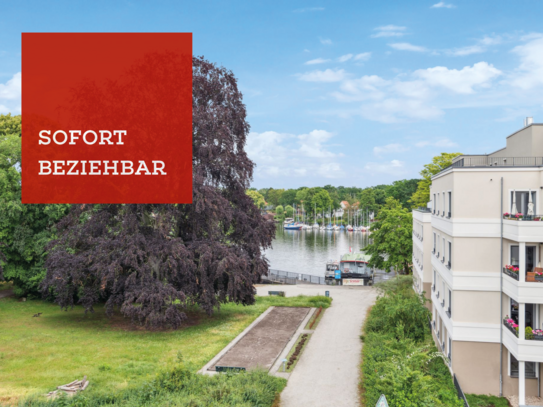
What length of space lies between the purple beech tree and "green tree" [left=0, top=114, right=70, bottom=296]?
13.2ft

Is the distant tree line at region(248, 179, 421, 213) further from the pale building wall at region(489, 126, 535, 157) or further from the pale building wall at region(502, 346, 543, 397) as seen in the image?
the pale building wall at region(502, 346, 543, 397)

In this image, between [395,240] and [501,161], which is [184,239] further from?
[395,240]

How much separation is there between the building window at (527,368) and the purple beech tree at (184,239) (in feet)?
45.0

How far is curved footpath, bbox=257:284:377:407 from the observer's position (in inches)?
658

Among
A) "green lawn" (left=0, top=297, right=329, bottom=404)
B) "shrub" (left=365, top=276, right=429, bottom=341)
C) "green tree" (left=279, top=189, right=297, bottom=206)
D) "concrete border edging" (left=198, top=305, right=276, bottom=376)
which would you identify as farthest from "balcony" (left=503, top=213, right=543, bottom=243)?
"green tree" (left=279, top=189, right=297, bottom=206)

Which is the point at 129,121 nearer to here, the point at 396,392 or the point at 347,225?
the point at 396,392

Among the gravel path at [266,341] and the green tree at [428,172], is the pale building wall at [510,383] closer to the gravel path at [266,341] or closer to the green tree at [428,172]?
the gravel path at [266,341]

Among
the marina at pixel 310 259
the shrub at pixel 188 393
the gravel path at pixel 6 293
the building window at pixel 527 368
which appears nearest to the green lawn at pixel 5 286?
the gravel path at pixel 6 293

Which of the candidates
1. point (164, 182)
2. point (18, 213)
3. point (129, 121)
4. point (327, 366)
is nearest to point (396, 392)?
point (327, 366)

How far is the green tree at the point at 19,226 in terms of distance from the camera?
31.9m

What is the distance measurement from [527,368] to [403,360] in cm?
554

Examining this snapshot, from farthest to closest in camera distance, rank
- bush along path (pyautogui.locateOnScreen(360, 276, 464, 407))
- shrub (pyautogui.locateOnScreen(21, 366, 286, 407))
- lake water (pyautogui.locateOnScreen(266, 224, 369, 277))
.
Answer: lake water (pyautogui.locateOnScreen(266, 224, 369, 277)), shrub (pyautogui.locateOnScreen(21, 366, 286, 407)), bush along path (pyautogui.locateOnScreen(360, 276, 464, 407))

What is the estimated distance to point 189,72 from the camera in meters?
28.3

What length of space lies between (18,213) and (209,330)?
16036 mm
